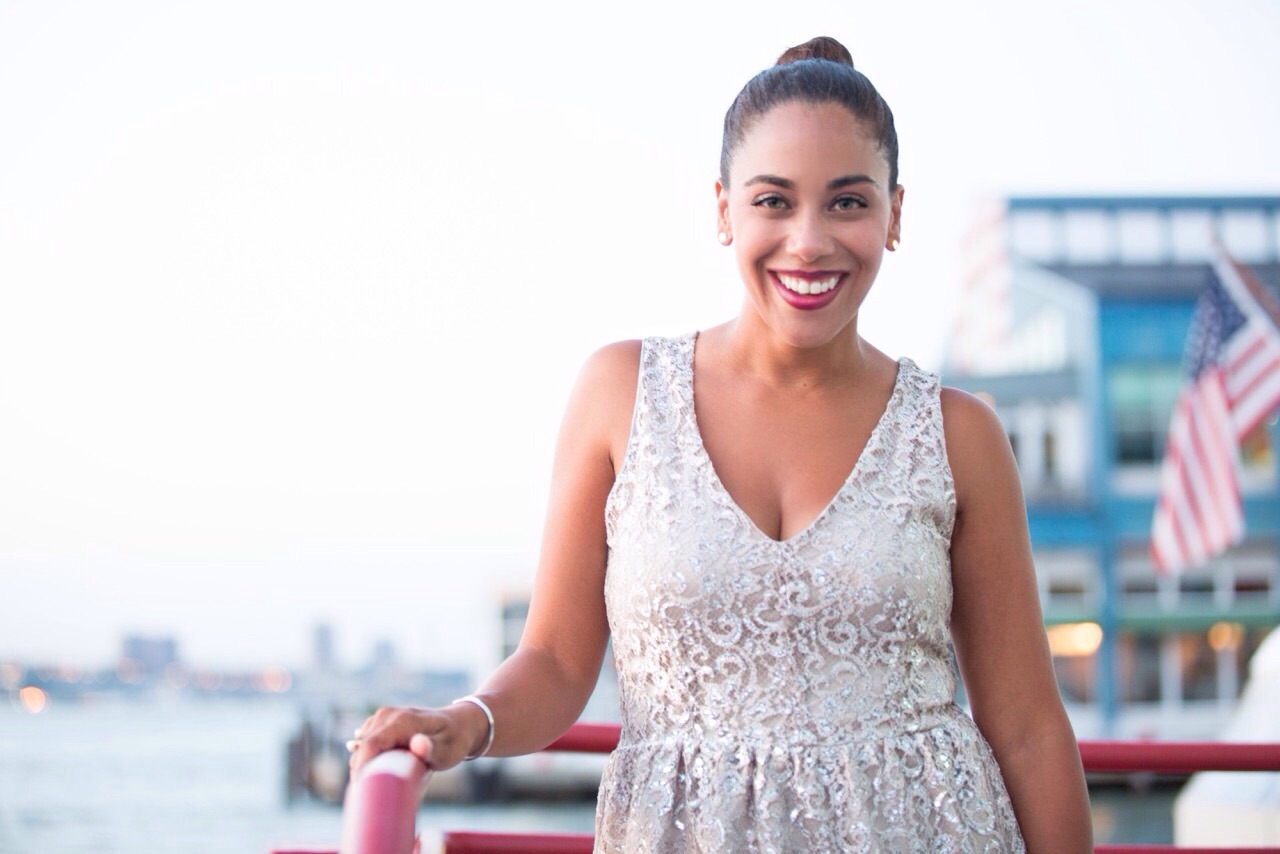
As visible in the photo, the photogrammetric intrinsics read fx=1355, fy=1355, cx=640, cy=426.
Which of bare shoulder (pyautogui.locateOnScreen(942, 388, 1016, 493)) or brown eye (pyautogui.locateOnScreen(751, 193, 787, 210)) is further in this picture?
bare shoulder (pyautogui.locateOnScreen(942, 388, 1016, 493))

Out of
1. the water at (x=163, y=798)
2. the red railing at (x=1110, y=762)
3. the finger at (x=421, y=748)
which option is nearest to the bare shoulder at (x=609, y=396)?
the red railing at (x=1110, y=762)

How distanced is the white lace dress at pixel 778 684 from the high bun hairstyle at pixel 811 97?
43 cm

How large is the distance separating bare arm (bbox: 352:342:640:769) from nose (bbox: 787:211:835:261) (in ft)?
1.00

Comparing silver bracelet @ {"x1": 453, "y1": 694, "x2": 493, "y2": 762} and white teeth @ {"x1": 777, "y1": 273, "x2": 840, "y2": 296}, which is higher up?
white teeth @ {"x1": 777, "y1": 273, "x2": 840, "y2": 296}

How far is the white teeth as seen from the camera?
64.3 inches

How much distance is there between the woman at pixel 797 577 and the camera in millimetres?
1600

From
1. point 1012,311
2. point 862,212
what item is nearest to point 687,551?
point 862,212

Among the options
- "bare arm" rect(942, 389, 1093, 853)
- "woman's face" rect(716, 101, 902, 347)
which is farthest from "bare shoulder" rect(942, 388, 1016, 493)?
"woman's face" rect(716, 101, 902, 347)

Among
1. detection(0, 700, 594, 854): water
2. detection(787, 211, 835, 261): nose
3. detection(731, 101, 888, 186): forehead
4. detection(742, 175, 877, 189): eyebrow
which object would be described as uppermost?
detection(731, 101, 888, 186): forehead

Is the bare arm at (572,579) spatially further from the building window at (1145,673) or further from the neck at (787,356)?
the building window at (1145,673)

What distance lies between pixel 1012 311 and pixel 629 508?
2763 cm

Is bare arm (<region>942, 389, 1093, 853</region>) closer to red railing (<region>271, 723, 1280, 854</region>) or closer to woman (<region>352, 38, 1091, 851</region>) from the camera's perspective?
woman (<region>352, 38, 1091, 851</region>)

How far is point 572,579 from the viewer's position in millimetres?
1698

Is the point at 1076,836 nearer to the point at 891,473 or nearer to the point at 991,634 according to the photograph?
the point at 991,634
